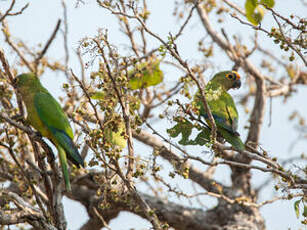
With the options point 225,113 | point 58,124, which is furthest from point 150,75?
point 58,124

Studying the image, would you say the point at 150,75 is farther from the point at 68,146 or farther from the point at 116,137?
the point at 116,137

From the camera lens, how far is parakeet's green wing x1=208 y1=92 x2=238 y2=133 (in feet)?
12.7

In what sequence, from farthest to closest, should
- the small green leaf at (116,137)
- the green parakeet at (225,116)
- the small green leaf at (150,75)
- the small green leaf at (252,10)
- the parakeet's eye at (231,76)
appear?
the parakeet's eye at (231,76) → the small green leaf at (150,75) → the green parakeet at (225,116) → the small green leaf at (252,10) → the small green leaf at (116,137)

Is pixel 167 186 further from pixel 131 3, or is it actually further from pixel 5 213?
pixel 131 3

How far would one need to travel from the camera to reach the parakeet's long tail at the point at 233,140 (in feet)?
12.3

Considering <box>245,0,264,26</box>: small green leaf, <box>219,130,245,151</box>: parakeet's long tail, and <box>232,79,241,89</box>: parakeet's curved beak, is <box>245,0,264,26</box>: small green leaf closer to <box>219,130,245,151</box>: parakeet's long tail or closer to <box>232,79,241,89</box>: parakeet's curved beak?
<box>219,130,245,151</box>: parakeet's long tail

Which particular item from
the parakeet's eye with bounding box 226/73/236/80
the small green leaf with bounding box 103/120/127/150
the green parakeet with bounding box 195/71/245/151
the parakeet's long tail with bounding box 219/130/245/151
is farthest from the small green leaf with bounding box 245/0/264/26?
the parakeet's eye with bounding box 226/73/236/80

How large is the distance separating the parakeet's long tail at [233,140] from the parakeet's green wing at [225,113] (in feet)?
0.20

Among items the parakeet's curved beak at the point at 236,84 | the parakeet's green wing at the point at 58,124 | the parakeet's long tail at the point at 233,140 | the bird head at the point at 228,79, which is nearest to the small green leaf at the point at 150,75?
the parakeet's green wing at the point at 58,124

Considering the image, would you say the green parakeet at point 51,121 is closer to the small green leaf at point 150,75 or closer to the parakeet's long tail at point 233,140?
the small green leaf at point 150,75

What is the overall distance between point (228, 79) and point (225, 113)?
1.47m

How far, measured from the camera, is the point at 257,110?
6555 millimetres

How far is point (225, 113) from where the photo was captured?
394 centimetres

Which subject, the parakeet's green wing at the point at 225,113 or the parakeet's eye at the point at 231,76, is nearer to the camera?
the parakeet's green wing at the point at 225,113
